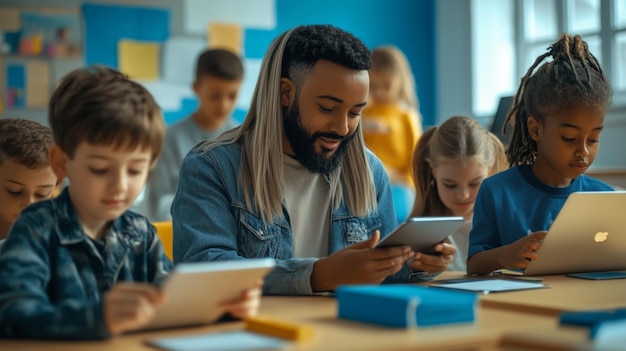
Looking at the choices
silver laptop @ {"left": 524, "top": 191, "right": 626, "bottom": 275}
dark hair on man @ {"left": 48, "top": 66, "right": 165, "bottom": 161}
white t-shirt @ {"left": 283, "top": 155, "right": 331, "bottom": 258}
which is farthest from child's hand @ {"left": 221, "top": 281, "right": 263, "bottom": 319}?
silver laptop @ {"left": 524, "top": 191, "right": 626, "bottom": 275}

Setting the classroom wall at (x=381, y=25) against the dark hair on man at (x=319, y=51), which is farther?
the classroom wall at (x=381, y=25)

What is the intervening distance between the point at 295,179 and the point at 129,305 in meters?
0.95

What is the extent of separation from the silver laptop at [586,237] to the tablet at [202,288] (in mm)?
861

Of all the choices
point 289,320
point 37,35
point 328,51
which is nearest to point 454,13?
point 37,35

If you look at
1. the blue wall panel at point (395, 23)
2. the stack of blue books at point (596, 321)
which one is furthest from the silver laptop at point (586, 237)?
the blue wall panel at point (395, 23)

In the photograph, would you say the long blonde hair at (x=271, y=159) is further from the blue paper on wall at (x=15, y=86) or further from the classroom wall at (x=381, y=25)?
the classroom wall at (x=381, y=25)

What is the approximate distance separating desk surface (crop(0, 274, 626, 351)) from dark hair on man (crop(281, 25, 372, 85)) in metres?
0.60

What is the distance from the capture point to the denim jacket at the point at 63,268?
115 cm

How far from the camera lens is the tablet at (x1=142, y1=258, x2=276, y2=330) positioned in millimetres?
1135

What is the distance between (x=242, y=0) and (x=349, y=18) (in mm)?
802

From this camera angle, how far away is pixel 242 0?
5402mm

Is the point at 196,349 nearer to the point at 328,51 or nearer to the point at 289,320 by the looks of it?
the point at 289,320

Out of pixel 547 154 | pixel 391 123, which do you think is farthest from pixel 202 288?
pixel 391 123

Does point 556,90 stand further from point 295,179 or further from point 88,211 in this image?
point 88,211
